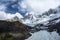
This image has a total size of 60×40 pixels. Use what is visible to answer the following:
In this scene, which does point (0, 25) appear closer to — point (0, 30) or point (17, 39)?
point (0, 30)

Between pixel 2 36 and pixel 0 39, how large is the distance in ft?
13.7

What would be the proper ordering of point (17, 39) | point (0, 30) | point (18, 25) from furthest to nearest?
point (18, 25) → point (17, 39) → point (0, 30)

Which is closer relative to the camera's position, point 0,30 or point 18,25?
point 0,30

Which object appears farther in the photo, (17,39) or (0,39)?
(17,39)

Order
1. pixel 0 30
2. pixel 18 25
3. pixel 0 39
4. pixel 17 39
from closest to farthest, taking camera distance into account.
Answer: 1. pixel 0 39
2. pixel 0 30
3. pixel 17 39
4. pixel 18 25

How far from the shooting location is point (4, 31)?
89.1 meters

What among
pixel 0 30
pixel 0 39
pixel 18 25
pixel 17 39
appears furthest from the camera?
pixel 18 25

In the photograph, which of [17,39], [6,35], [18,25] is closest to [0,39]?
[6,35]

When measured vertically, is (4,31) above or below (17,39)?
above

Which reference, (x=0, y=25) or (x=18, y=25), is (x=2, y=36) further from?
(x=18, y=25)

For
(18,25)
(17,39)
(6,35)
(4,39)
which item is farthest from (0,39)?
(18,25)

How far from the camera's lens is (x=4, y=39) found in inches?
3162

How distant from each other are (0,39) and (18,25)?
48.6 meters

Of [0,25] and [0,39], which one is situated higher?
[0,25]
